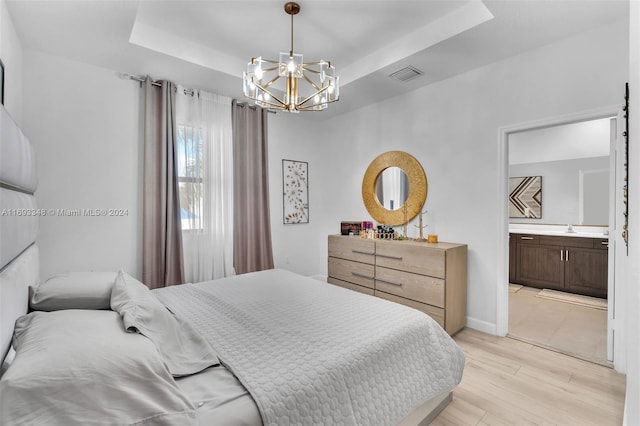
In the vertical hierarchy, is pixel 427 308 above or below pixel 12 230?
below

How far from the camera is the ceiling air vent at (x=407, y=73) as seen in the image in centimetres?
307

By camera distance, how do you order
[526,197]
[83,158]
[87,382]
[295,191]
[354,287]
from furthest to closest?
[526,197] < [295,191] < [354,287] < [83,158] < [87,382]

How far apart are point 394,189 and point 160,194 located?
2708mm

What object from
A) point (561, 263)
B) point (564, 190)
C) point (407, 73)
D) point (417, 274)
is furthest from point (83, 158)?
point (564, 190)

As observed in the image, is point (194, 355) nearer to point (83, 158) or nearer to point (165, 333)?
point (165, 333)

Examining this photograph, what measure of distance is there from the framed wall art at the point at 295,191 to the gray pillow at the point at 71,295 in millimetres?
2830

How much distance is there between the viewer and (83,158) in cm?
285

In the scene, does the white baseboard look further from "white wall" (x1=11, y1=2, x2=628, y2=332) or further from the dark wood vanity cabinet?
the dark wood vanity cabinet

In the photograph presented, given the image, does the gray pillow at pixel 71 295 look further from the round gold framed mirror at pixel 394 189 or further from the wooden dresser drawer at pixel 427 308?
the round gold framed mirror at pixel 394 189

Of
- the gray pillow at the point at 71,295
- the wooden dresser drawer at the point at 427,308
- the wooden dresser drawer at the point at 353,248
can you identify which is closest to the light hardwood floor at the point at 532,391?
the wooden dresser drawer at the point at 427,308

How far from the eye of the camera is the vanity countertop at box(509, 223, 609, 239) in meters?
4.16

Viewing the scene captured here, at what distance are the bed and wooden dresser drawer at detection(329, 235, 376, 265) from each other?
1.51 metres

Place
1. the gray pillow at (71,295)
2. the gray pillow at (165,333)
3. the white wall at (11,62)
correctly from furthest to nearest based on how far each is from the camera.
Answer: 1. the white wall at (11,62)
2. the gray pillow at (71,295)
3. the gray pillow at (165,333)

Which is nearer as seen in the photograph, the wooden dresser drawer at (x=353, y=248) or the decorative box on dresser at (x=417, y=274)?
the decorative box on dresser at (x=417, y=274)
